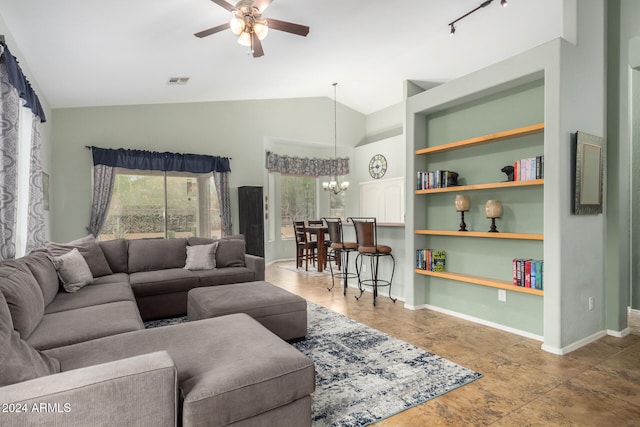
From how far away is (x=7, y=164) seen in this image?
2826 millimetres

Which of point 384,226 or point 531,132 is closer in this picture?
point 531,132

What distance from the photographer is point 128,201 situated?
6.24 m

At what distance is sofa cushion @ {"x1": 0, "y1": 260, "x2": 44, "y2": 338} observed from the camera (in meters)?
1.93

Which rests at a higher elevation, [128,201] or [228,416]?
[128,201]

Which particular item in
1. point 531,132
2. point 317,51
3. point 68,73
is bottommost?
point 531,132

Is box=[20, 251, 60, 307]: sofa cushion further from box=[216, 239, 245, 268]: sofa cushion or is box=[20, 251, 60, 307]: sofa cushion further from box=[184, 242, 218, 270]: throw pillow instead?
box=[216, 239, 245, 268]: sofa cushion

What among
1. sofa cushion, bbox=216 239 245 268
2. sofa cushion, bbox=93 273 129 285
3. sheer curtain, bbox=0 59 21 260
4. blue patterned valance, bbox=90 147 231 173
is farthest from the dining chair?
sheer curtain, bbox=0 59 21 260

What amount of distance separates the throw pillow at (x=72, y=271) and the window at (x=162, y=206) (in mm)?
2895

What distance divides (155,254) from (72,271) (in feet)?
3.48

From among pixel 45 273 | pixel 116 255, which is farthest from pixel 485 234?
pixel 116 255

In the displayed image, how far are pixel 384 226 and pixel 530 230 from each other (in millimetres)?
1855

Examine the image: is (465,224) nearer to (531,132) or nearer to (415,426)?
(531,132)

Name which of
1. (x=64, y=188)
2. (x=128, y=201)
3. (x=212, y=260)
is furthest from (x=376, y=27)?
(x=64, y=188)

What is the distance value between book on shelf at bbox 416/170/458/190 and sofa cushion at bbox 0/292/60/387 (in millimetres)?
3605
